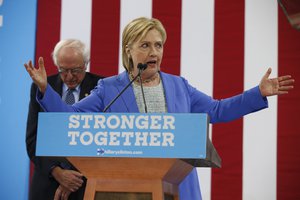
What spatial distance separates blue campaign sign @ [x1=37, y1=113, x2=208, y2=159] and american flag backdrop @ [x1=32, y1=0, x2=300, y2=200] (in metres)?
1.89

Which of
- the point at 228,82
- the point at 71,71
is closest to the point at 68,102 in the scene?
the point at 71,71

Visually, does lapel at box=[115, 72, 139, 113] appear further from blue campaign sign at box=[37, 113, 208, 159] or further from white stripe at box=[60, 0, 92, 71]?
white stripe at box=[60, 0, 92, 71]

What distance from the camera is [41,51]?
389cm

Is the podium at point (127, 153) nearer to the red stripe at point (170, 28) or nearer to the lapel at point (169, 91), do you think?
the lapel at point (169, 91)

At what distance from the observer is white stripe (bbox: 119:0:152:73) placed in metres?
3.84

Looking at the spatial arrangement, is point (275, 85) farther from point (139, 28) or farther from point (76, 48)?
point (76, 48)

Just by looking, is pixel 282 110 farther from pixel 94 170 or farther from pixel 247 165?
pixel 94 170

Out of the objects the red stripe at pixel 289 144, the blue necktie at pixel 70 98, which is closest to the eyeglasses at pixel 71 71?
the blue necktie at pixel 70 98

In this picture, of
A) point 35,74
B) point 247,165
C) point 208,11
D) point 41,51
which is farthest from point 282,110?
point 35,74

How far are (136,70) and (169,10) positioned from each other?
1398 mm

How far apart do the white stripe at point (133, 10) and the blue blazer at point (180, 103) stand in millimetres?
1337

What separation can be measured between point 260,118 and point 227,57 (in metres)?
0.43

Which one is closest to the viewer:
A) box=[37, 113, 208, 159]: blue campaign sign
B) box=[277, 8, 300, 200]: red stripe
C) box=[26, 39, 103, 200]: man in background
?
box=[37, 113, 208, 159]: blue campaign sign

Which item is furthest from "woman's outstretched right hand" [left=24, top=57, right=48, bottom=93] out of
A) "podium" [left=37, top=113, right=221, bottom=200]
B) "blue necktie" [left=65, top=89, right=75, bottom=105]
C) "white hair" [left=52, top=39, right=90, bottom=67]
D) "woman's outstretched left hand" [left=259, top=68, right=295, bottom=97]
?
"white hair" [left=52, top=39, right=90, bottom=67]
